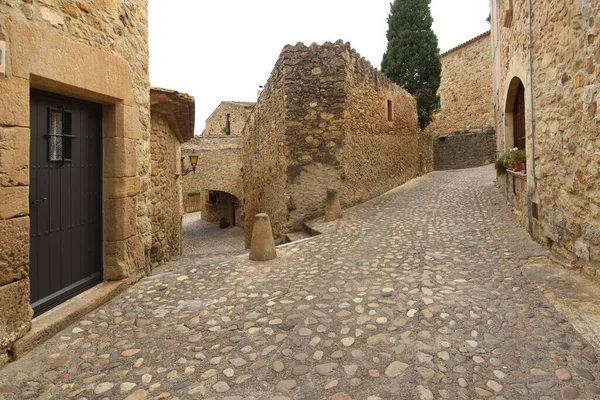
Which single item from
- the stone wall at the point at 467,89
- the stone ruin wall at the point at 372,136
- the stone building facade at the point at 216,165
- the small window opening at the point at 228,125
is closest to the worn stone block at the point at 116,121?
the stone ruin wall at the point at 372,136

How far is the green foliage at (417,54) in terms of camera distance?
18141 mm

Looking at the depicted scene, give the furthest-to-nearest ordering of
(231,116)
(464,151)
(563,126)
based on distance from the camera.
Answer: (231,116) → (464,151) → (563,126)

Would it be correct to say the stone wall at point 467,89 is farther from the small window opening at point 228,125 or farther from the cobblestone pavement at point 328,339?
the cobblestone pavement at point 328,339

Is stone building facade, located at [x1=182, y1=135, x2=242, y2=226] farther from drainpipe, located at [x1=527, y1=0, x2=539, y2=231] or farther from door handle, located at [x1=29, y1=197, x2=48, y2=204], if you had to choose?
door handle, located at [x1=29, y1=197, x2=48, y2=204]

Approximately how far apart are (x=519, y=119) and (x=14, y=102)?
8.23 m

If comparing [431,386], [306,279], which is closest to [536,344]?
[431,386]

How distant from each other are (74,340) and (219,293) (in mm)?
1321

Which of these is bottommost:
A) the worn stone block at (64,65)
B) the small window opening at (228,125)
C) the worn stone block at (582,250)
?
the worn stone block at (582,250)

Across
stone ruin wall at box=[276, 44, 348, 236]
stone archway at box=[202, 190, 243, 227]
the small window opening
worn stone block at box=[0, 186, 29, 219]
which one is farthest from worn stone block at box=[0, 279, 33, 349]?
the small window opening

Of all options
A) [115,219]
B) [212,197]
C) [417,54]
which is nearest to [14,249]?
[115,219]

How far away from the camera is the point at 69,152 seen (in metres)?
3.37

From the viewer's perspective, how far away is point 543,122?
4586 mm

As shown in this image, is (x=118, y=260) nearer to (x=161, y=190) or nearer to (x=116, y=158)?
(x=116, y=158)

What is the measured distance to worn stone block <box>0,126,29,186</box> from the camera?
8.26 feet
